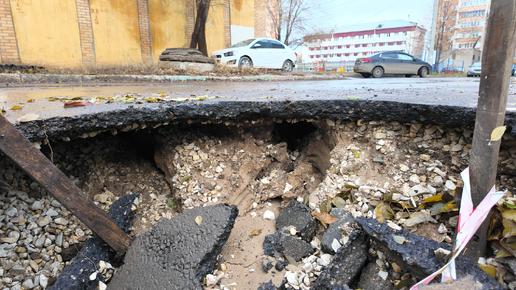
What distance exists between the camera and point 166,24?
1239 centimetres

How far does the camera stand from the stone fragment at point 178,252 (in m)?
1.76

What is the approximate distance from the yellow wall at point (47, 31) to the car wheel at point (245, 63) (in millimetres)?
6048

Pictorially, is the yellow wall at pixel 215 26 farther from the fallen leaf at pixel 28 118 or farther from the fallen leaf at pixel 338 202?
the fallen leaf at pixel 338 202

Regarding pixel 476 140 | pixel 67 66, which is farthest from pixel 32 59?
pixel 476 140

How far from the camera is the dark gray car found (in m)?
15.1

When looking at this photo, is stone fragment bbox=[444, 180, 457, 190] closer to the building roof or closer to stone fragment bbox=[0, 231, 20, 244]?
stone fragment bbox=[0, 231, 20, 244]

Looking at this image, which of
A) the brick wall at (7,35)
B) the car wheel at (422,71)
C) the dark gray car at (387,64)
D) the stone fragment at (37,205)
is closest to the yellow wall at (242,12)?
the dark gray car at (387,64)

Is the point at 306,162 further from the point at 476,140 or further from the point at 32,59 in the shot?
the point at 32,59

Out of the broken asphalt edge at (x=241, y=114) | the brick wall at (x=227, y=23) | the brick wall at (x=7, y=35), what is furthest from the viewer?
the brick wall at (x=227, y=23)

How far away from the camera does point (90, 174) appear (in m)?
2.89

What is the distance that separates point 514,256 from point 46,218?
10.0 ft

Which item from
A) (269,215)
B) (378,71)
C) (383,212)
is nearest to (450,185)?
(383,212)

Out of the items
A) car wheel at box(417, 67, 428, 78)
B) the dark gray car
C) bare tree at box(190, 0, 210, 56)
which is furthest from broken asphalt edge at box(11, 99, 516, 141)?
car wheel at box(417, 67, 428, 78)

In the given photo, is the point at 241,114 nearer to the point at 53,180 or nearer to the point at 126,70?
the point at 53,180
